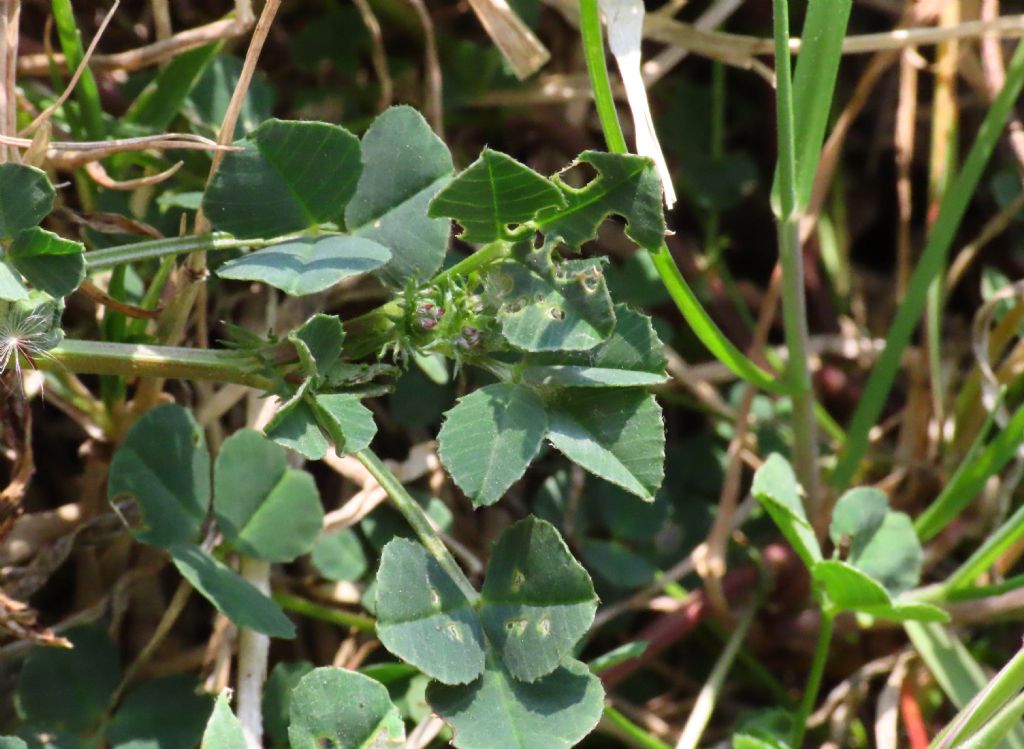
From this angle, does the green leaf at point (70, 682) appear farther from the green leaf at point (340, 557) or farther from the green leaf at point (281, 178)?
the green leaf at point (281, 178)

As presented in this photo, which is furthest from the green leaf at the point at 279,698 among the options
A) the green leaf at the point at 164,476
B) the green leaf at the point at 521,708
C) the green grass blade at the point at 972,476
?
the green grass blade at the point at 972,476

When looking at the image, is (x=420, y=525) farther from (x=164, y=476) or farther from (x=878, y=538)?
(x=878, y=538)

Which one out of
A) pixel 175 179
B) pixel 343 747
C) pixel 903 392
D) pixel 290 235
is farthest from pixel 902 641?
pixel 175 179

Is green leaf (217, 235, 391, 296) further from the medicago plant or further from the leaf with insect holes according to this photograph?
the leaf with insect holes

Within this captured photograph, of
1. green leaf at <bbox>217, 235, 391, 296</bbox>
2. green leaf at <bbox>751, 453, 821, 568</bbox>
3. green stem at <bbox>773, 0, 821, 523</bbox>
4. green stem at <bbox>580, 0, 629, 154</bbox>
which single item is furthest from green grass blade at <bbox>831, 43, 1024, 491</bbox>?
green leaf at <bbox>217, 235, 391, 296</bbox>

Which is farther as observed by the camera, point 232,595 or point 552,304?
point 232,595

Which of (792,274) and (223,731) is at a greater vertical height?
(792,274)

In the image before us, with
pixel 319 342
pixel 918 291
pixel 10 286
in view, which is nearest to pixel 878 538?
pixel 918 291
